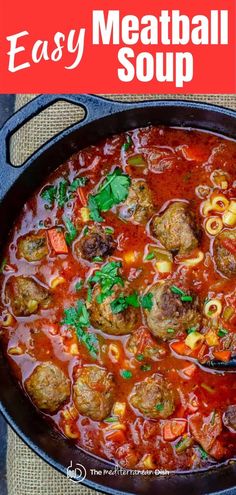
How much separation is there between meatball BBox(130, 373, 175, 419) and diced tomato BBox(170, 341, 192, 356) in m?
0.22

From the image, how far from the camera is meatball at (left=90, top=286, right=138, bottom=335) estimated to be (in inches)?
195

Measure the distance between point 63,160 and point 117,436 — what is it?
2012 millimetres

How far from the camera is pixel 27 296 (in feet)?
16.7

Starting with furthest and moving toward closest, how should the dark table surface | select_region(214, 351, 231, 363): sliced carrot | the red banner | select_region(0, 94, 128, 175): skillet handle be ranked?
the dark table surface
the red banner
select_region(214, 351, 231, 363): sliced carrot
select_region(0, 94, 128, 175): skillet handle

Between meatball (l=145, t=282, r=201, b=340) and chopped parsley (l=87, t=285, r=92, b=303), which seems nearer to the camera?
meatball (l=145, t=282, r=201, b=340)

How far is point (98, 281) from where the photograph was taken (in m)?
5.07

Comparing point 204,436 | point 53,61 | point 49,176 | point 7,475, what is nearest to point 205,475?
point 204,436

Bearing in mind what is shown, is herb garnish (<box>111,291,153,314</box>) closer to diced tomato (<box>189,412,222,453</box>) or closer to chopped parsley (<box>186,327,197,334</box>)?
chopped parsley (<box>186,327,197,334</box>)

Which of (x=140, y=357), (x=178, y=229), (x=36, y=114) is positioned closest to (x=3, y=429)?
(x=140, y=357)

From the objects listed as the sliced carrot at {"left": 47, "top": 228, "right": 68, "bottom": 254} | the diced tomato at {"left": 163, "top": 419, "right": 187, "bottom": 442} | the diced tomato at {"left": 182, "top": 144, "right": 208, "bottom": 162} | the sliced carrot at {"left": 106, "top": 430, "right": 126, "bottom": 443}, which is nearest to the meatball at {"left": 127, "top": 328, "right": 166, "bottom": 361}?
the diced tomato at {"left": 163, "top": 419, "right": 187, "bottom": 442}

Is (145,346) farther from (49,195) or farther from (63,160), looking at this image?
(63,160)

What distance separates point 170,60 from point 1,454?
139 inches

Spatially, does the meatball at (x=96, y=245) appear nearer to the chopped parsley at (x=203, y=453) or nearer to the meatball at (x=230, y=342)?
the meatball at (x=230, y=342)

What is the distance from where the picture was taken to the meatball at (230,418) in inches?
199
